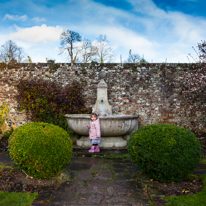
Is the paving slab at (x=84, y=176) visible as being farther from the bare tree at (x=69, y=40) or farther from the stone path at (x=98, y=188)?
the bare tree at (x=69, y=40)

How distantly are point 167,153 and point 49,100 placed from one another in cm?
469

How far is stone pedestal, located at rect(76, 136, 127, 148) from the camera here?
567 cm

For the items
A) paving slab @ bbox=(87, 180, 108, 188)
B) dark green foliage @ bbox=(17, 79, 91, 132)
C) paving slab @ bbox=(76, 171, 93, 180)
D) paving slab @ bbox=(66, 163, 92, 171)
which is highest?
dark green foliage @ bbox=(17, 79, 91, 132)

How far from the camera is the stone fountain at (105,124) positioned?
5.42m

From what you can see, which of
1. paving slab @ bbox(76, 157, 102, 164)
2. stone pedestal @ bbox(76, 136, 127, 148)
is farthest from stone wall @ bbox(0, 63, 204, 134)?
paving slab @ bbox(76, 157, 102, 164)

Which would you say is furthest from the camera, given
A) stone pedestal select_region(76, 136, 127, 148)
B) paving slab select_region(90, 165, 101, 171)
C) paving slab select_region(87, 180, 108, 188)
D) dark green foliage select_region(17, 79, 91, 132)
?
dark green foliage select_region(17, 79, 91, 132)

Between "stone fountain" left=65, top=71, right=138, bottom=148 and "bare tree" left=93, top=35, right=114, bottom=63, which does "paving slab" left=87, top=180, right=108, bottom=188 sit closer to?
"stone fountain" left=65, top=71, right=138, bottom=148

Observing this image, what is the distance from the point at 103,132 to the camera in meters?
5.54

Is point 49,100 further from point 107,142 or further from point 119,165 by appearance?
point 119,165

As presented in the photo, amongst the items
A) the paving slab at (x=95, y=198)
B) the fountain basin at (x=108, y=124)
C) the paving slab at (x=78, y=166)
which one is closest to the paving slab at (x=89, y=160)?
the paving slab at (x=78, y=166)

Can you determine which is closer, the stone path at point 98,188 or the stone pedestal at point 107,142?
the stone path at point 98,188

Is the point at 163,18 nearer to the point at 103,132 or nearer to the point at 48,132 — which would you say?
the point at 103,132

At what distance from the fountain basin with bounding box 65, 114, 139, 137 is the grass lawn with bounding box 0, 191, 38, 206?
2.88m

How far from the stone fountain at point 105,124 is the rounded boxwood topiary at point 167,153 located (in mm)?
2165
